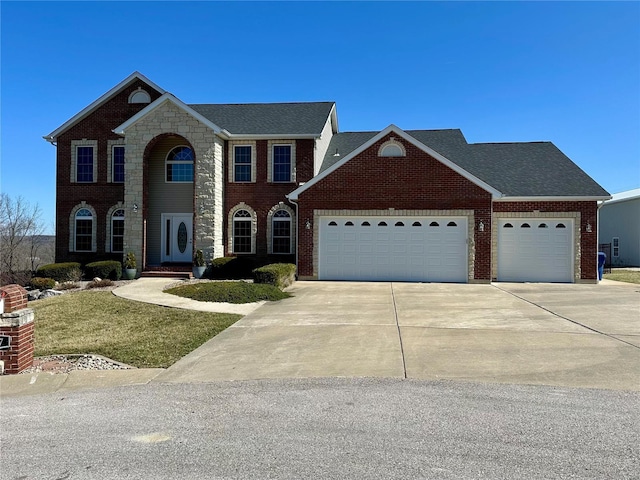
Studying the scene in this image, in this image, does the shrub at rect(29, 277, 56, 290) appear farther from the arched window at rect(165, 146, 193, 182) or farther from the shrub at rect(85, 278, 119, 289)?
the arched window at rect(165, 146, 193, 182)

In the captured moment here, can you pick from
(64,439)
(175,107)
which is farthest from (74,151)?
(64,439)

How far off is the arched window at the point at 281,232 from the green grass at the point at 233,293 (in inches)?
259

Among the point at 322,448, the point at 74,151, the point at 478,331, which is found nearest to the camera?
the point at 322,448

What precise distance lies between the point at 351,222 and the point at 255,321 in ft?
30.4

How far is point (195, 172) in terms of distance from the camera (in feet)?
66.4

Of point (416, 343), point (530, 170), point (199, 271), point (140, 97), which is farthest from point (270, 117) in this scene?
point (416, 343)

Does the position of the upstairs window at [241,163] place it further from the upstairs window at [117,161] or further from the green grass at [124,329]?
the green grass at [124,329]

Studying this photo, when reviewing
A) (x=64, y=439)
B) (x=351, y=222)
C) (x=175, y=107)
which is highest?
(x=175, y=107)

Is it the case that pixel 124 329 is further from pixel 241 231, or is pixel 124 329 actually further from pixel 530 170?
pixel 530 170

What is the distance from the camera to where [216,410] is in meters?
5.20

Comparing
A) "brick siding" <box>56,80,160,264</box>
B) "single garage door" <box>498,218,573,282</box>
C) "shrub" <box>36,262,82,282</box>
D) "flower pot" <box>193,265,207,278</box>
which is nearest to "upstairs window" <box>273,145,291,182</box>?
"flower pot" <box>193,265,207,278</box>

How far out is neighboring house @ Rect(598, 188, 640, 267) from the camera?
3228 centimetres

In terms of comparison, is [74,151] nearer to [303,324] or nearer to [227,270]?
[227,270]

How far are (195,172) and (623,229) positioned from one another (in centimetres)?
3112
